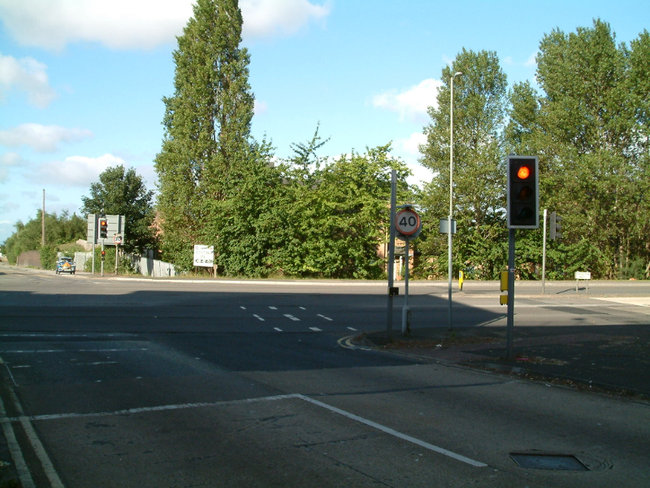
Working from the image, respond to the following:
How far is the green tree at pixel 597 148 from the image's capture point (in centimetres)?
4028

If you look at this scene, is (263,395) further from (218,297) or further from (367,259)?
(367,259)

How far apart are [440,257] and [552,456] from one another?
3790 cm

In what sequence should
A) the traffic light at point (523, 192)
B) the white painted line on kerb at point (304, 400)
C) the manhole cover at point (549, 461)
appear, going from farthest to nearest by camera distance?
the traffic light at point (523, 192)
the white painted line on kerb at point (304, 400)
the manhole cover at point (549, 461)

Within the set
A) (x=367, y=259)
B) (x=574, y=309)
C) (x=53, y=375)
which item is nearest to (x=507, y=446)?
(x=53, y=375)

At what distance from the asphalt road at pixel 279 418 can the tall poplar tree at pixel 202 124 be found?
2876 cm

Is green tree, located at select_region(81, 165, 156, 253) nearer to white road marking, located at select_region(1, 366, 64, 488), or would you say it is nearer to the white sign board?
the white sign board

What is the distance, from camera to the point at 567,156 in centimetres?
4147

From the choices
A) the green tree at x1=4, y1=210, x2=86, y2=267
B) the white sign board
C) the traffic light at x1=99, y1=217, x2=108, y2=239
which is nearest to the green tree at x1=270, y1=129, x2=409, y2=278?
the white sign board

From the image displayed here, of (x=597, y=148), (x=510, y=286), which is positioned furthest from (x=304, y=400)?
(x=597, y=148)

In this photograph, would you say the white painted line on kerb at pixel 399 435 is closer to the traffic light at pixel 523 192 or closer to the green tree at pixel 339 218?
the traffic light at pixel 523 192

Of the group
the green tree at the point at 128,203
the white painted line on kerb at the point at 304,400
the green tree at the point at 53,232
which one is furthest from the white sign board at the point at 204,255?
the green tree at the point at 53,232

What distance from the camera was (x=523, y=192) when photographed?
10.3 meters

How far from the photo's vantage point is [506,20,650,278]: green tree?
4028 centimetres

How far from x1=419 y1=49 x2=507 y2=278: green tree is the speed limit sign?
2834cm
